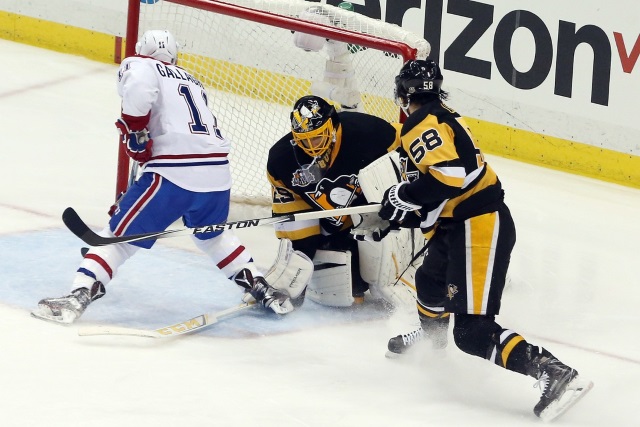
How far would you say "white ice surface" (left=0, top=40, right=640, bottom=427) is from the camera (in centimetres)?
351

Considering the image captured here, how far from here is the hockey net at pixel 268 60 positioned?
480cm

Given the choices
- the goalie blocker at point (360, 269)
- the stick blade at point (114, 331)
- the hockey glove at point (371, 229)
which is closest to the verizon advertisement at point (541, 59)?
the goalie blocker at point (360, 269)

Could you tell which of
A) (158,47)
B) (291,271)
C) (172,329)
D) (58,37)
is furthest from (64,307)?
(58,37)

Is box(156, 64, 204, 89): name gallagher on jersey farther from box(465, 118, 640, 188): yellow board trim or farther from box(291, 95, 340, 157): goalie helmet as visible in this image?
box(465, 118, 640, 188): yellow board trim

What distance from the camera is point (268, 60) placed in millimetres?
5875

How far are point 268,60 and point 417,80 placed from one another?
2290mm

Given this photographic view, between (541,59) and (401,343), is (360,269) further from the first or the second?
(541,59)

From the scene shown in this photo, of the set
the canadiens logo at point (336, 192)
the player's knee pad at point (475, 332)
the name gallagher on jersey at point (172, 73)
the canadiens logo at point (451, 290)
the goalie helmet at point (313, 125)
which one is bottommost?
the player's knee pad at point (475, 332)

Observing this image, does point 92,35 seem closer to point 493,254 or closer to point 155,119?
point 155,119

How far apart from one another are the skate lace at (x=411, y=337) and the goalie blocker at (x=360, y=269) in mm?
358

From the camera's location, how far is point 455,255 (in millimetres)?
3727

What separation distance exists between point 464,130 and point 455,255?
0.37 meters

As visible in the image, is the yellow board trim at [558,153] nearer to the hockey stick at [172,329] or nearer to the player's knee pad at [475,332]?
the hockey stick at [172,329]

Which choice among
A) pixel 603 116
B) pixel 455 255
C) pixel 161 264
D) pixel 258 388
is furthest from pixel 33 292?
pixel 603 116
